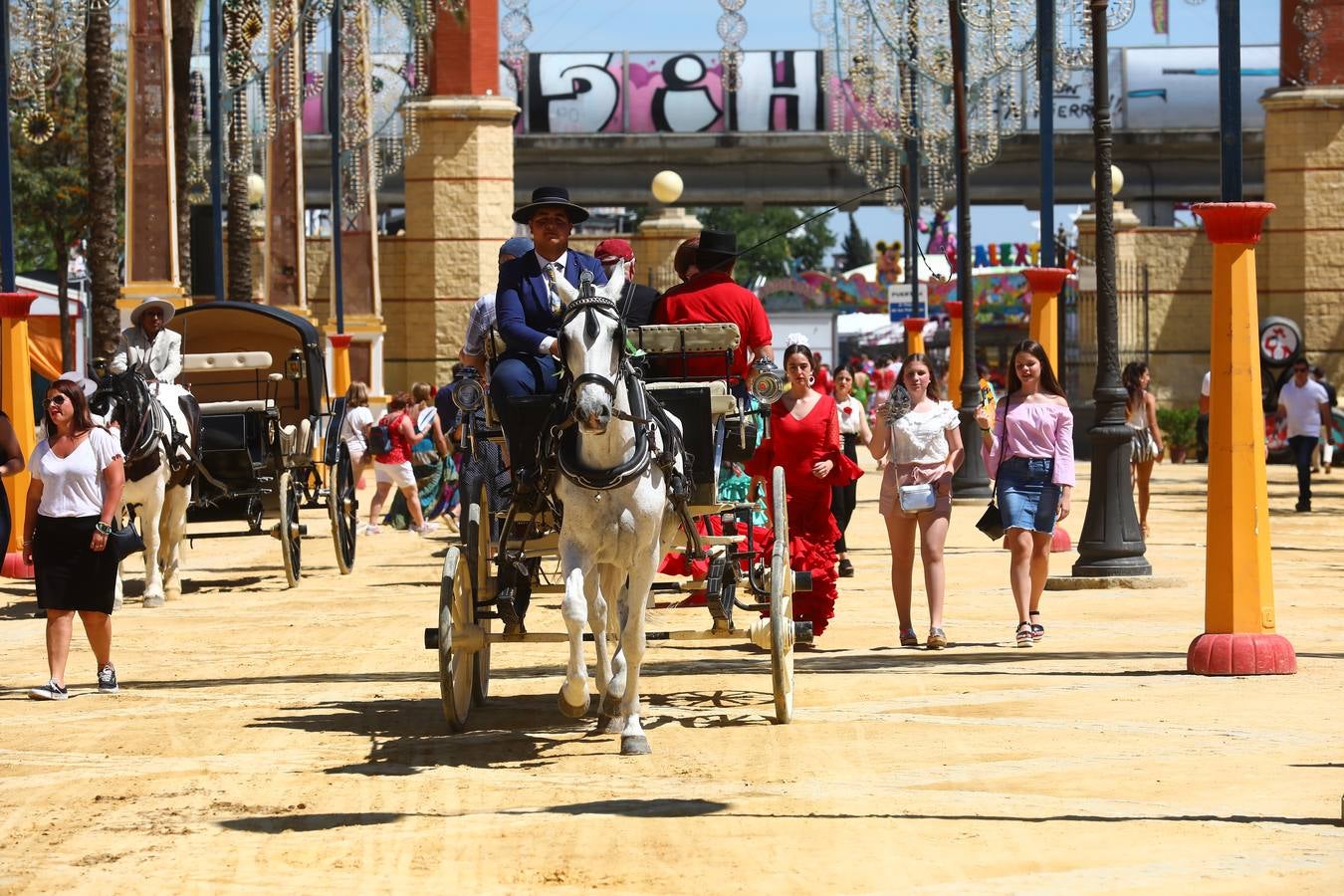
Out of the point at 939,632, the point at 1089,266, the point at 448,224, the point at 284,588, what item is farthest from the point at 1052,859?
the point at 1089,266

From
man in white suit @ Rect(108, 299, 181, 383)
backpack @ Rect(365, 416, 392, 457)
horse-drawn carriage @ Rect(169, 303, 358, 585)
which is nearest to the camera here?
man in white suit @ Rect(108, 299, 181, 383)

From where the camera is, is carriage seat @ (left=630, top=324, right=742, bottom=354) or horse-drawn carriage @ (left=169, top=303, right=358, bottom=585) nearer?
carriage seat @ (left=630, top=324, right=742, bottom=354)

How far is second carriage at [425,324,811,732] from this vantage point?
1059 cm

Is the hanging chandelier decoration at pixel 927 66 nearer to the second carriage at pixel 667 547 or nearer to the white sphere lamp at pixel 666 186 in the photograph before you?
the white sphere lamp at pixel 666 186

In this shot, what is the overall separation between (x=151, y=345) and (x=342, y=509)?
11.2 feet

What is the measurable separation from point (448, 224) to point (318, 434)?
1933cm

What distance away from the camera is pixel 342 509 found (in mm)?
21016

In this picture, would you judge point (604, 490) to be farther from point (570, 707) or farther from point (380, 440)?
point (380, 440)

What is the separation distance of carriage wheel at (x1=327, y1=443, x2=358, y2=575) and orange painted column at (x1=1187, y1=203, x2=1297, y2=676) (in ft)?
33.8

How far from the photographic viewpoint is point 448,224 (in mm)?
40844

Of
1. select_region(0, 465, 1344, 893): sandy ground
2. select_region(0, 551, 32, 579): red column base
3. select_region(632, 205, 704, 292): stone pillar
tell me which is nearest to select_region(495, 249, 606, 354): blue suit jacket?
select_region(0, 465, 1344, 893): sandy ground

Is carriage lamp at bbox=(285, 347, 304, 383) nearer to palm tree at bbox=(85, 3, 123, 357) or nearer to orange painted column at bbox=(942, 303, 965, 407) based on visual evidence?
palm tree at bbox=(85, 3, 123, 357)

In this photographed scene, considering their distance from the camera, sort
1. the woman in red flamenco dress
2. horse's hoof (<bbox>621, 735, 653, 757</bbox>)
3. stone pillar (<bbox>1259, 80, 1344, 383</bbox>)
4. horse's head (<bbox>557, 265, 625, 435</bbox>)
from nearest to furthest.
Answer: horse's head (<bbox>557, 265, 625, 435</bbox>)
horse's hoof (<bbox>621, 735, 653, 757</bbox>)
the woman in red flamenco dress
stone pillar (<bbox>1259, 80, 1344, 383</bbox>)

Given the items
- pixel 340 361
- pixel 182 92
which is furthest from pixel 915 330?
pixel 182 92
